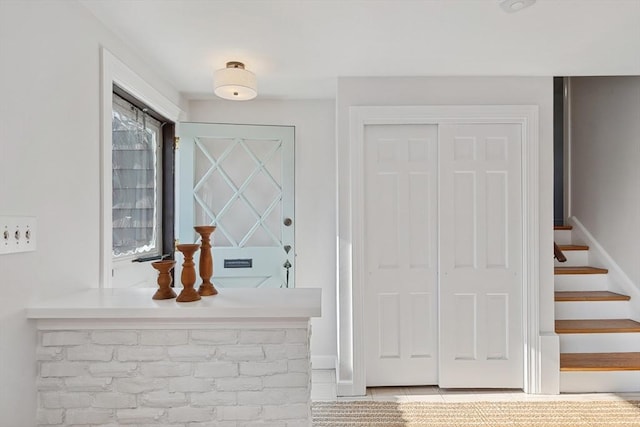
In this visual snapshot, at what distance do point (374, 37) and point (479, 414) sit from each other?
7.80 ft

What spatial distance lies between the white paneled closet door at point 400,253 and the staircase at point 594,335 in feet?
3.29

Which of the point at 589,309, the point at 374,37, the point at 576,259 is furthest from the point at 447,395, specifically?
the point at 374,37

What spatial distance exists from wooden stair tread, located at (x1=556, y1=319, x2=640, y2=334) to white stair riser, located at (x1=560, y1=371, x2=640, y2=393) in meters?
0.29

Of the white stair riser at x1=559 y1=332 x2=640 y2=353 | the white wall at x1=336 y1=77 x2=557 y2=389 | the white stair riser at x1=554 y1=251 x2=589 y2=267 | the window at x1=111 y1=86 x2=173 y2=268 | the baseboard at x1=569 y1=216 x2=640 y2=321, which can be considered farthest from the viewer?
the white stair riser at x1=554 y1=251 x2=589 y2=267

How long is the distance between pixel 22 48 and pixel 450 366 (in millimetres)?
2977

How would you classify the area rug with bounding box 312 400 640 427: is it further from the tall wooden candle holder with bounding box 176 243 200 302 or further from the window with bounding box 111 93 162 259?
the window with bounding box 111 93 162 259

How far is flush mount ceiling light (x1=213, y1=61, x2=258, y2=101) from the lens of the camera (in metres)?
2.49

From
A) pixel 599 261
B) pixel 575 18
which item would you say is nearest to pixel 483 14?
pixel 575 18

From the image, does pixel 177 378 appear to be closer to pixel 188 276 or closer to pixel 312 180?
pixel 188 276

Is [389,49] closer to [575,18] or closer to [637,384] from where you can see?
[575,18]

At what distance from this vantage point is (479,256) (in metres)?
2.89

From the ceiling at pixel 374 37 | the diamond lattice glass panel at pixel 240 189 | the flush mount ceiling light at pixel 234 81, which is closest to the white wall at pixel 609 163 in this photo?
the ceiling at pixel 374 37

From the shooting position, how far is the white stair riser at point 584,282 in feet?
11.2

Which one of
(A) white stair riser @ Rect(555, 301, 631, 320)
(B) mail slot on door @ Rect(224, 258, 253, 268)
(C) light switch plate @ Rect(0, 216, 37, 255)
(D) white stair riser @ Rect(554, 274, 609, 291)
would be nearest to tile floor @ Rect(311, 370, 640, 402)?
(A) white stair riser @ Rect(555, 301, 631, 320)
